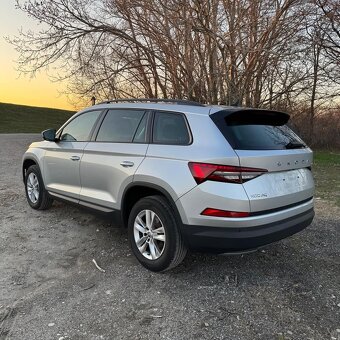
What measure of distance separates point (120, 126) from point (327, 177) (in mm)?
7087

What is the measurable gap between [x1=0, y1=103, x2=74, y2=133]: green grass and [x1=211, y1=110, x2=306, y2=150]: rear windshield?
A: 3106cm

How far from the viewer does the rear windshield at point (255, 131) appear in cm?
342

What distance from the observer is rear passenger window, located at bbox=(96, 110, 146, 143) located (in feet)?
13.8

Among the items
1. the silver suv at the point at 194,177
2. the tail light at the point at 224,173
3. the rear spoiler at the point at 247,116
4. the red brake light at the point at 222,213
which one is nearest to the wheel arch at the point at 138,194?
the silver suv at the point at 194,177

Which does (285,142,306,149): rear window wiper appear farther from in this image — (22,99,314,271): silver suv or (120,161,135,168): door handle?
(120,161,135,168): door handle

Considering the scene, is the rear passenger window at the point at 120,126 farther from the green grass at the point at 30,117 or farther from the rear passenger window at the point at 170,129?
the green grass at the point at 30,117

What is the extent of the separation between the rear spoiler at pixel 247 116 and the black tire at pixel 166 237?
953 mm

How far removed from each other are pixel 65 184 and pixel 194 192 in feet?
7.79

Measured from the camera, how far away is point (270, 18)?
12438 millimetres

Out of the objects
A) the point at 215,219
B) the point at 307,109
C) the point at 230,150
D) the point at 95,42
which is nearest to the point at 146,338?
the point at 215,219

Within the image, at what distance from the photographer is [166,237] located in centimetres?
360

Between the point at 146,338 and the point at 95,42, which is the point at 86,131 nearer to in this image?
the point at 146,338

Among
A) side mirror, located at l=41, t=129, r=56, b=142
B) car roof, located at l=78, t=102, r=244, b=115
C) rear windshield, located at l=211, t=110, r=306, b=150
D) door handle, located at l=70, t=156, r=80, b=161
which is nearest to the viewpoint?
rear windshield, located at l=211, t=110, r=306, b=150

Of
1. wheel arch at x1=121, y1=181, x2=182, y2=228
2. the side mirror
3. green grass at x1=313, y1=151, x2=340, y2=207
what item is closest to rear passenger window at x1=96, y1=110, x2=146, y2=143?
wheel arch at x1=121, y1=181, x2=182, y2=228
